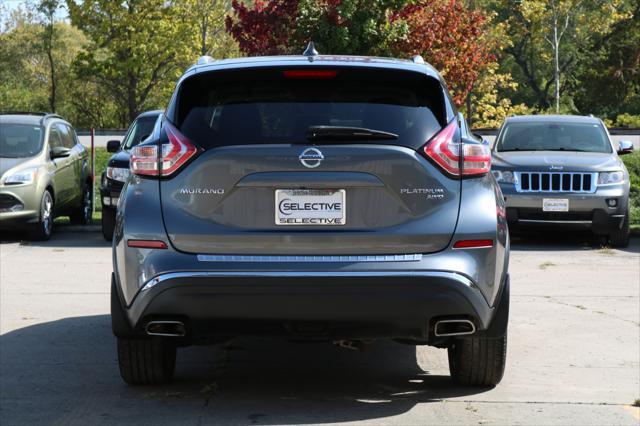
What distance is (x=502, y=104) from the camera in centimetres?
5219

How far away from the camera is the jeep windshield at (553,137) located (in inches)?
646

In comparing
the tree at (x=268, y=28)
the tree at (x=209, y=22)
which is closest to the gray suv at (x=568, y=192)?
the tree at (x=268, y=28)

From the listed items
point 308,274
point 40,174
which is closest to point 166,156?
point 308,274

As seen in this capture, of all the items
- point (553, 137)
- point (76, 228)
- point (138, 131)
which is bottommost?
point (76, 228)

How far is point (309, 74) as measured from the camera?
5.89 metres

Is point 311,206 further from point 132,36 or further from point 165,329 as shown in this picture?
point 132,36

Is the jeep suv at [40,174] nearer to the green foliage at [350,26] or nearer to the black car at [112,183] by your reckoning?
the black car at [112,183]

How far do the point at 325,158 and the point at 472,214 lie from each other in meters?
0.78

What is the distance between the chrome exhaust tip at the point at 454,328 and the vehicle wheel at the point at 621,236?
391 inches

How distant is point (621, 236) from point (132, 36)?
35228 millimetres

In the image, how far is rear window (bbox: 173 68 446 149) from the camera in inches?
227

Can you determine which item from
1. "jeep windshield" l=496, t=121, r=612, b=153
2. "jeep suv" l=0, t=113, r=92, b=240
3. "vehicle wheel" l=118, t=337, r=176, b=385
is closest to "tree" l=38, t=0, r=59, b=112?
"jeep suv" l=0, t=113, r=92, b=240

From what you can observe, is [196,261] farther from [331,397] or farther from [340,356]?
[340,356]

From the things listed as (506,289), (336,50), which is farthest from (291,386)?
(336,50)
